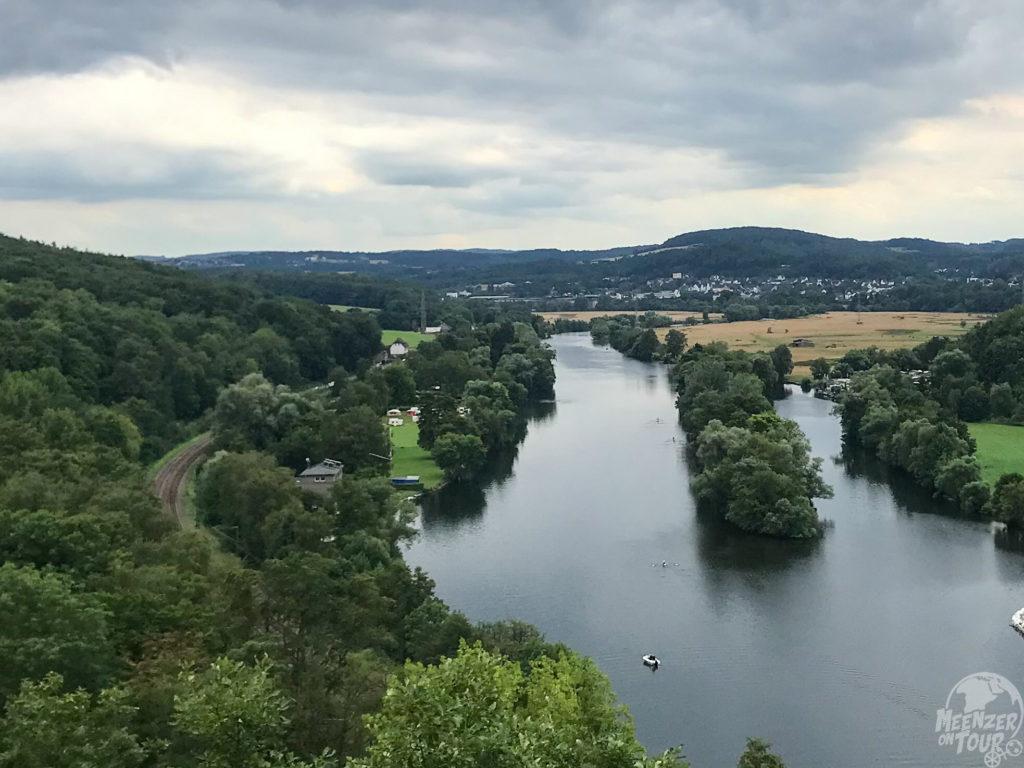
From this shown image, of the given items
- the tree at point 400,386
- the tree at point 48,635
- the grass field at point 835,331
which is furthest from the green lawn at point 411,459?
the grass field at point 835,331

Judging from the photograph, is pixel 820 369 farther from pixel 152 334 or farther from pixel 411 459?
pixel 152 334

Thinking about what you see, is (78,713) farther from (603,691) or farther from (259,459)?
(259,459)

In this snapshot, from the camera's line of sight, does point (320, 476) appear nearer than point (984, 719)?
No

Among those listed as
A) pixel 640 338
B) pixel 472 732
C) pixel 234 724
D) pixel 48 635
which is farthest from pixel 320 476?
pixel 640 338

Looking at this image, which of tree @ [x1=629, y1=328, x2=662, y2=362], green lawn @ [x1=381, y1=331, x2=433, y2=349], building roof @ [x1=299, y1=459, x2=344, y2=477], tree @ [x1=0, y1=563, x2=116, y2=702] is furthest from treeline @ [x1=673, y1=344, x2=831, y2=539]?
green lawn @ [x1=381, y1=331, x2=433, y2=349]

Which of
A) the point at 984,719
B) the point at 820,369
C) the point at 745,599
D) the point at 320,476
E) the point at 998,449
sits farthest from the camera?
the point at 820,369

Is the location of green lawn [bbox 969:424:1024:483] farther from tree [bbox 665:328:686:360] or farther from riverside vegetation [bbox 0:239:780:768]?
tree [bbox 665:328:686:360]
